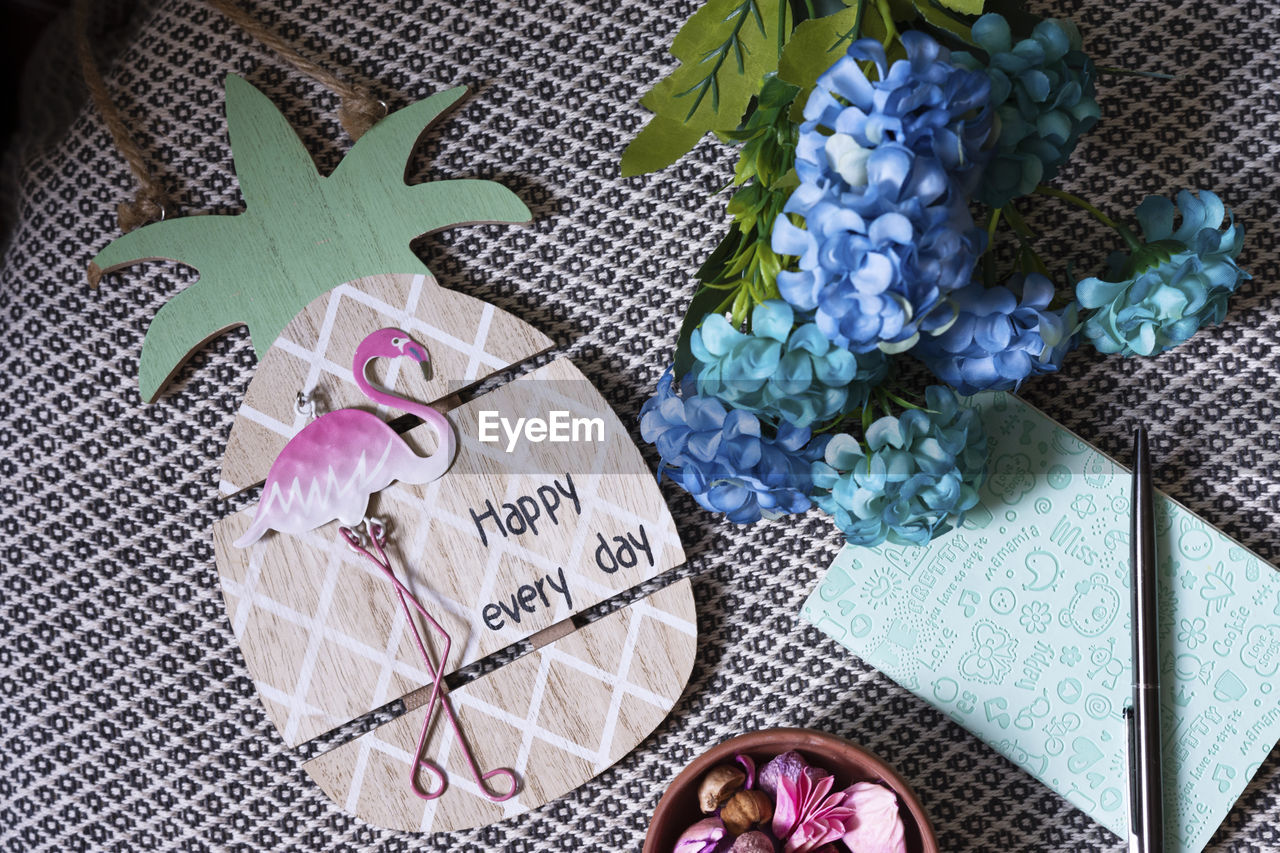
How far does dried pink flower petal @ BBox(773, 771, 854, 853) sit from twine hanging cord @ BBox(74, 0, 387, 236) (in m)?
0.53

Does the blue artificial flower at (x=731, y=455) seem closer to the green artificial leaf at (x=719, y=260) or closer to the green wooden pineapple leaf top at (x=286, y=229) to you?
the green artificial leaf at (x=719, y=260)

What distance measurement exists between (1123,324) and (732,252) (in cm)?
23

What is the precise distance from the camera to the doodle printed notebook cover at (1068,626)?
0.61 m

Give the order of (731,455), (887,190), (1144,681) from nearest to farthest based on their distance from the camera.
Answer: (887,190) < (731,455) < (1144,681)

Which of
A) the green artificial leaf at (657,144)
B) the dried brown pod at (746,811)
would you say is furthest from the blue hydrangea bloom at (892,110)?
the dried brown pod at (746,811)

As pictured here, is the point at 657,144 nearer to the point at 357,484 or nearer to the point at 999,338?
the point at 999,338

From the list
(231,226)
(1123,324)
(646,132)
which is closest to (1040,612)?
(1123,324)

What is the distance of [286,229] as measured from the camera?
0.65 m

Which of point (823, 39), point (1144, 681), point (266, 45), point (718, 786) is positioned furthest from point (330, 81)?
point (1144, 681)

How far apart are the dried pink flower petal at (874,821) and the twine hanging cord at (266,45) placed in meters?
0.56

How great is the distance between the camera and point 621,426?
0.64 metres
